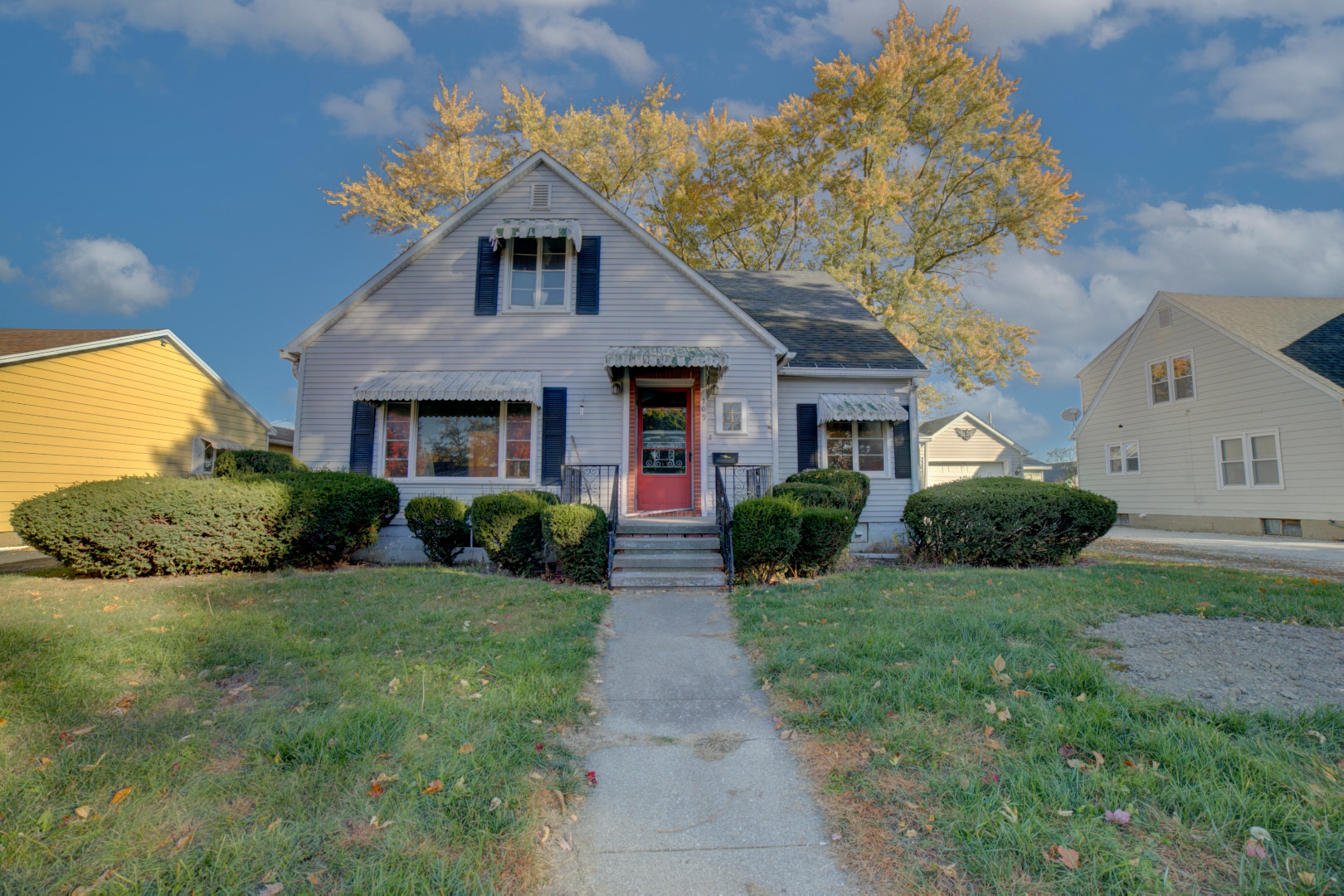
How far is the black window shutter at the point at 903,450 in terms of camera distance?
38.8 ft

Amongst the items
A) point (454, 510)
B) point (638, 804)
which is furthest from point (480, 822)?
point (454, 510)

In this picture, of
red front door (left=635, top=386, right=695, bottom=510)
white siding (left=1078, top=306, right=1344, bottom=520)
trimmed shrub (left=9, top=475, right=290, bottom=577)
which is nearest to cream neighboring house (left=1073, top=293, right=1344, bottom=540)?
white siding (left=1078, top=306, right=1344, bottom=520)

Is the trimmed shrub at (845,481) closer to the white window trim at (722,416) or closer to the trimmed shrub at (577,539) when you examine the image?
the white window trim at (722,416)

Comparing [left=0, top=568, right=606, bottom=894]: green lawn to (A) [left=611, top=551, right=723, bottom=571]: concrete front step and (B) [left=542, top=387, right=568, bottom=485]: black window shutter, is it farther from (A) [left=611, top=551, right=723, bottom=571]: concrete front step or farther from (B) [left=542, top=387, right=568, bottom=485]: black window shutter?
(B) [left=542, top=387, right=568, bottom=485]: black window shutter

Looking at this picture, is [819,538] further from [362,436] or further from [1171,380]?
[1171,380]

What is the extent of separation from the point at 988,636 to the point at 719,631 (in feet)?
7.63

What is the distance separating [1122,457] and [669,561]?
56.1ft

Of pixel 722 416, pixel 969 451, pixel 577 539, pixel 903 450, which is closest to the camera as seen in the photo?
pixel 577 539

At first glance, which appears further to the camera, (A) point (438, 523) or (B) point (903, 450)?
(B) point (903, 450)

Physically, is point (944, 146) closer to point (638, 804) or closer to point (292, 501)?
point (292, 501)

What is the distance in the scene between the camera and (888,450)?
11.8m

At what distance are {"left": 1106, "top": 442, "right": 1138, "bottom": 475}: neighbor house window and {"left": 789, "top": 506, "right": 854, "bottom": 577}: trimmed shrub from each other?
14.8 m

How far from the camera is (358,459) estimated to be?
1060 cm

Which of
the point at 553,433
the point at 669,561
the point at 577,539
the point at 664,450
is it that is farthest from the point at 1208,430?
the point at 577,539
